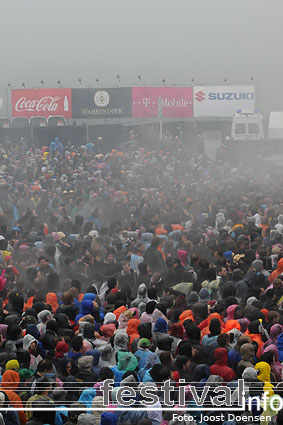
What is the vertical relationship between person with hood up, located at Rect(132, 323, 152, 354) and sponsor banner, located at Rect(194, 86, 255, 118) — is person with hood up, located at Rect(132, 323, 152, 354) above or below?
below

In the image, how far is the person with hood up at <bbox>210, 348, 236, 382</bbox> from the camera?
7.61 metres

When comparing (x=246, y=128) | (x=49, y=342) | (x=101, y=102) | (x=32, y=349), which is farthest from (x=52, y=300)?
(x=101, y=102)

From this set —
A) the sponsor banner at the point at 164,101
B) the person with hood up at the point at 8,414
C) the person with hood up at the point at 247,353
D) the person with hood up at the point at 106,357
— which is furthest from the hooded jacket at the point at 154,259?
the sponsor banner at the point at 164,101

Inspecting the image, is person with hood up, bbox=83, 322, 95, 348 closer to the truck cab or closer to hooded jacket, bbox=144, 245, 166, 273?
hooded jacket, bbox=144, 245, 166, 273

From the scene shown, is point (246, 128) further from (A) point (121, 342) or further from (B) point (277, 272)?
(A) point (121, 342)

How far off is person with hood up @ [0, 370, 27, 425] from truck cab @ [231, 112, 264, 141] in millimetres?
Result: 26291

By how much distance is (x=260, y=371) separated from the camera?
7.59 meters

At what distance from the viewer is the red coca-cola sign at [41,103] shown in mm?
42594

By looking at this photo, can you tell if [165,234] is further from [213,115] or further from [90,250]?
[213,115]

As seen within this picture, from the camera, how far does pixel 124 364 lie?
7.85 metres

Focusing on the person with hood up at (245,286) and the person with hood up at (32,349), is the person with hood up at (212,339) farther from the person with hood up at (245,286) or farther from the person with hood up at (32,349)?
the person with hood up at (245,286)

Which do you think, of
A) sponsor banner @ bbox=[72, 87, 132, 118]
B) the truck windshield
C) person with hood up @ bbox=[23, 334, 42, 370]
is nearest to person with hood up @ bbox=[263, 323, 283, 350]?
person with hood up @ bbox=[23, 334, 42, 370]

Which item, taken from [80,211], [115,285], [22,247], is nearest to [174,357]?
[115,285]

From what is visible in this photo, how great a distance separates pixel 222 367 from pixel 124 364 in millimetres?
961
